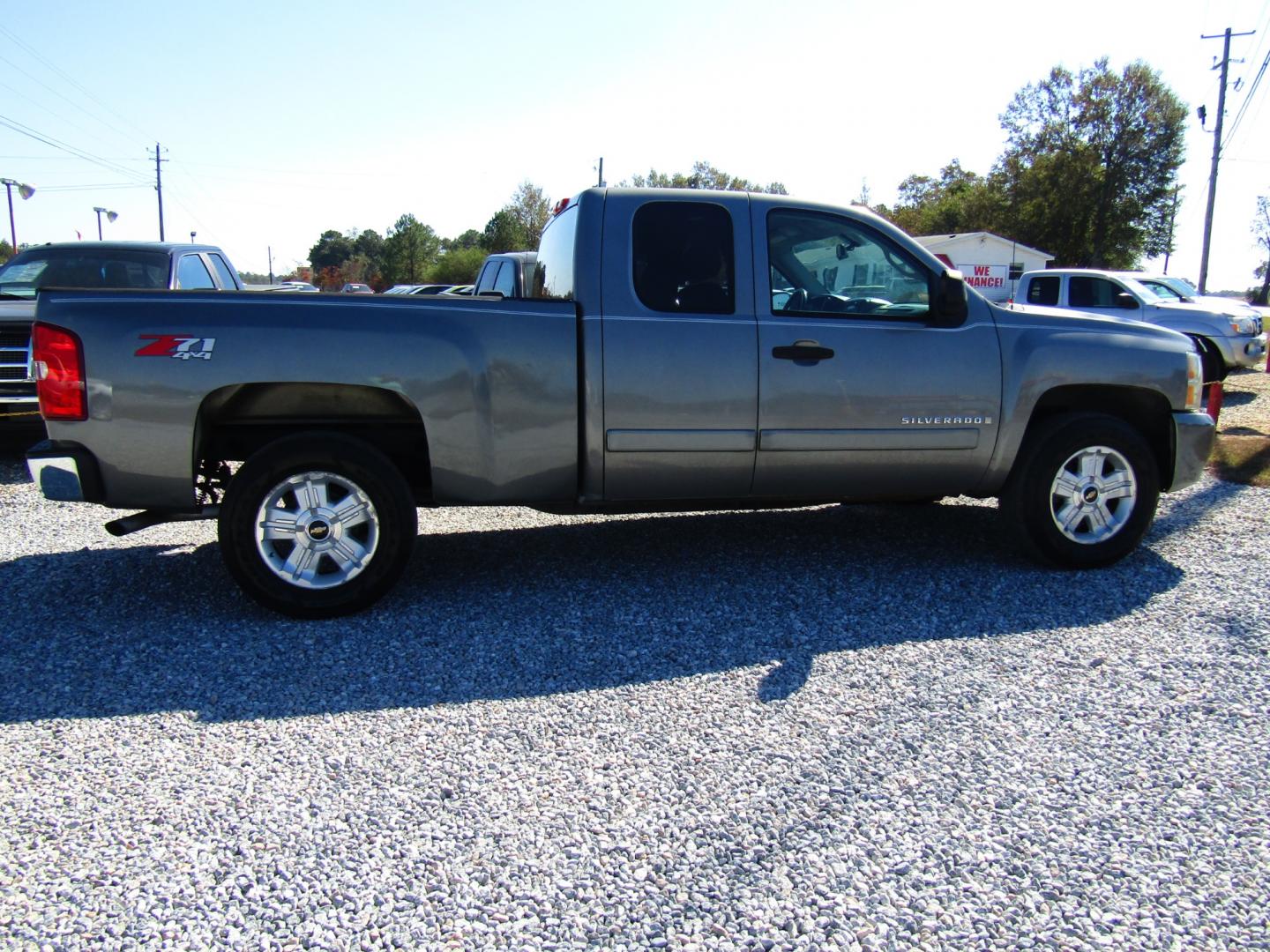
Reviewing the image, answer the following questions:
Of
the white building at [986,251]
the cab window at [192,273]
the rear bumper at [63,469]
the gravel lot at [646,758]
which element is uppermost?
the white building at [986,251]

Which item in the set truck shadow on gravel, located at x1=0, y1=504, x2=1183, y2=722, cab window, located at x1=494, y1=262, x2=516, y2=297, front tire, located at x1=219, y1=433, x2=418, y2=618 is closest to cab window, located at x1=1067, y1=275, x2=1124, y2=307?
cab window, located at x1=494, y1=262, x2=516, y2=297

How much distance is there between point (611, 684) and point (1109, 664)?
2.09 meters

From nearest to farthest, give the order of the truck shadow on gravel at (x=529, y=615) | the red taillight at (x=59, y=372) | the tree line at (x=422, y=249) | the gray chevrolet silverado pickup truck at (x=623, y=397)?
the truck shadow on gravel at (x=529, y=615) → the red taillight at (x=59, y=372) → the gray chevrolet silverado pickup truck at (x=623, y=397) → the tree line at (x=422, y=249)

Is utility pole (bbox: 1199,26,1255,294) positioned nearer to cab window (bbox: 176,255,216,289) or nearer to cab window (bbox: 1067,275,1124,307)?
cab window (bbox: 1067,275,1124,307)

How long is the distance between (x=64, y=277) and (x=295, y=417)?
6031mm

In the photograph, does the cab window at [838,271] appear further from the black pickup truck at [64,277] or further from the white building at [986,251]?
the white building at [986,251]

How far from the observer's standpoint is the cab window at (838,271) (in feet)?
16.1

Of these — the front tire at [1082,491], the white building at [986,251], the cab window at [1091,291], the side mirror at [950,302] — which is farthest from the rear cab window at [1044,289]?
the white building at [986,251]

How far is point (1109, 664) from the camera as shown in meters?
4.01

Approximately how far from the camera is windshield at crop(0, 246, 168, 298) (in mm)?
8852

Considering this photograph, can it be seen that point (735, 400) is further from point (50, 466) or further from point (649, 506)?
point (50, 466)

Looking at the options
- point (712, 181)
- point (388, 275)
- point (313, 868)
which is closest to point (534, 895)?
point (313, 868)

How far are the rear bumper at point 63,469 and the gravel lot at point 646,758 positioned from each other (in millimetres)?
653

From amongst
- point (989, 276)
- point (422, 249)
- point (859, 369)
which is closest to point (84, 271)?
point (859, 369)
